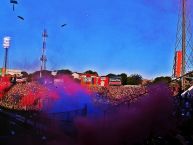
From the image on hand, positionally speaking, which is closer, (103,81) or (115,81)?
(103,81)

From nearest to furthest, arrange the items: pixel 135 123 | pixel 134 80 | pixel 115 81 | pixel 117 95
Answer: pixel 135 123
pixel 117 95
pixel 115 81
pixel 134 80

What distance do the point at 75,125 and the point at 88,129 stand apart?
1.81 meters

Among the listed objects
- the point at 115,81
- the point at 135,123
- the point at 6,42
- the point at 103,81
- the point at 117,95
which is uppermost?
the point at 6,42

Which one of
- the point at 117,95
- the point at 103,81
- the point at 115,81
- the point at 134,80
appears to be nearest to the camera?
the point at 117,95

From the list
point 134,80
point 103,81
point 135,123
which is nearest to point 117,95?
point 135,123

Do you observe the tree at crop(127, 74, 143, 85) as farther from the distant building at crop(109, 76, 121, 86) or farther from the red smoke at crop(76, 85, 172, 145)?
the red smoke at crop(76, 85, 172, 145)

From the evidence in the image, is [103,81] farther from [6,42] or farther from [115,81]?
[6,42]

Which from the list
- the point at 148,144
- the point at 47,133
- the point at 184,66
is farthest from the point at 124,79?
the point at 148,144

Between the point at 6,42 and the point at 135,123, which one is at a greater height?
the point at 6,42

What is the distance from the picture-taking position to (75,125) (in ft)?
71.1

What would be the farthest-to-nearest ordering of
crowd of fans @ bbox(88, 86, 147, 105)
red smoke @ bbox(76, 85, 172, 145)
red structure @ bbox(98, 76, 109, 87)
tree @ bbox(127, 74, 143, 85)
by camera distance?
tree @ bbox(127, 74, 143, 85)
red structure @ bbox(98, 76, 109, 87)
crowd of fans @ bbox(88, 86, 147, 105)
red smoke @ bbox(76, 85, 172, 145)

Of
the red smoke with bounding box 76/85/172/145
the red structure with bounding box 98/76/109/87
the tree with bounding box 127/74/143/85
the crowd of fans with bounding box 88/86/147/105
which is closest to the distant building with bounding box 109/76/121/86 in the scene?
the red structure with bounding box 98/76/109/87

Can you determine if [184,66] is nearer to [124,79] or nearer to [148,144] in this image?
[148,144]

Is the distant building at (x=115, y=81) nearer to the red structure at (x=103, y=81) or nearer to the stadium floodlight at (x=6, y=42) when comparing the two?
the red structure at (x=103, y=81)
